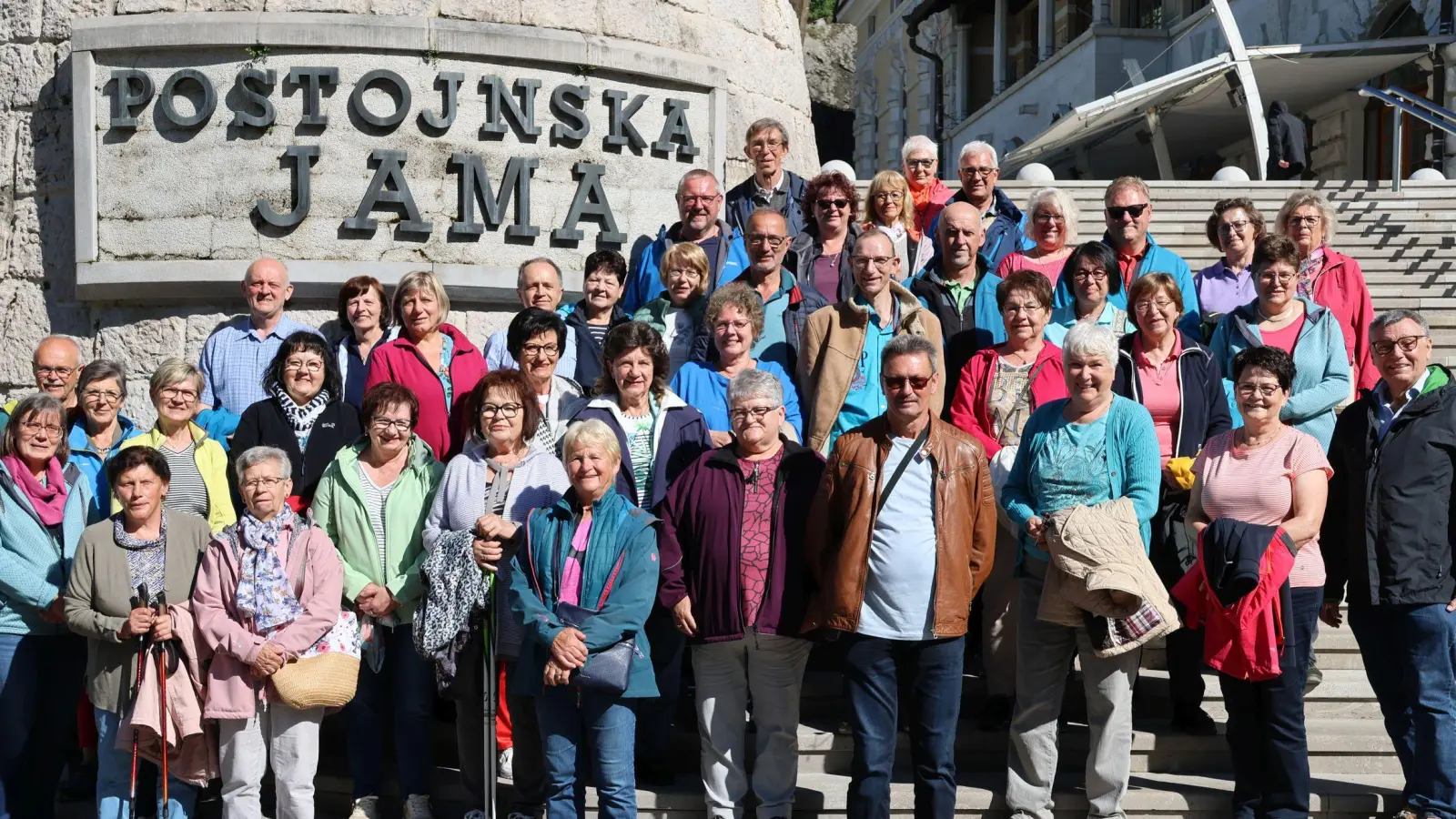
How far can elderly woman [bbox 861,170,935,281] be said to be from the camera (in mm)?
7531

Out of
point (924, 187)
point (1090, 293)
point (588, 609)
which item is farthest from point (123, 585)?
point (924, 187)

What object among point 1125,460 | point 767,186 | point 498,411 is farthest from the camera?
point 767,186

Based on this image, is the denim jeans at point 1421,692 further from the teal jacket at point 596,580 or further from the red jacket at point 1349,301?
the teal jacket at point 596,580

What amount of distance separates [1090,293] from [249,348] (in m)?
3.70

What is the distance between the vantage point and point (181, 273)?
27.4ft

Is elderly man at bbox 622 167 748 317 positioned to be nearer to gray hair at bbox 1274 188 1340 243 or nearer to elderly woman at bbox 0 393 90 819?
gray hair at bbox 1274 188 1340 243

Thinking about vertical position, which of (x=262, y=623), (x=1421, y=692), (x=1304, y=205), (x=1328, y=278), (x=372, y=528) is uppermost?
(x=1304, y=205)

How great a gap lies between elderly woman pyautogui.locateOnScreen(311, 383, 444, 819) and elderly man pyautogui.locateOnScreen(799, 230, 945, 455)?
1593 mm

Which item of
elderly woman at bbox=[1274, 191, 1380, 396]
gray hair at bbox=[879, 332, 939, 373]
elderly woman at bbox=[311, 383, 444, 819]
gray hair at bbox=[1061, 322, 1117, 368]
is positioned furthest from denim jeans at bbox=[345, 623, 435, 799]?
elderly woman at bbox=[1274, 191, 1380, 396]

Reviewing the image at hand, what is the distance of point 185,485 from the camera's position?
6.31m

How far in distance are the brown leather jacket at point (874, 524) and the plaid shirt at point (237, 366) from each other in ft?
8.79

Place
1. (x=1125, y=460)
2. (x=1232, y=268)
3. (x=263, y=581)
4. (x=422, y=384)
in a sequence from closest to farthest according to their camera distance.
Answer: (x=1125, y=460), (x=263, y=581), (x=422, y=384), (x=1232, y=268)

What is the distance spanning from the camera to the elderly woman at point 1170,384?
620 centimetres

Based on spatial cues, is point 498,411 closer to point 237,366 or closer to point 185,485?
point 185,485
